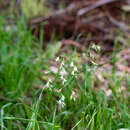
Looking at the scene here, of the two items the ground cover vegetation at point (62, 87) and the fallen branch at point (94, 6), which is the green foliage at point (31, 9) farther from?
the fallen branch at point (94, 6)

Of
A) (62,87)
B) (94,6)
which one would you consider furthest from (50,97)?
(94,6)

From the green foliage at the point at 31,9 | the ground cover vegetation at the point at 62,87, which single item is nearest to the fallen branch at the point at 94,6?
the ground cover vegetation at the point at 62,87

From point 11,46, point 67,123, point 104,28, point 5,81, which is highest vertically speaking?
point 104,28

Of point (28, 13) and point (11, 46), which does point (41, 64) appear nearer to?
point (11, 46)

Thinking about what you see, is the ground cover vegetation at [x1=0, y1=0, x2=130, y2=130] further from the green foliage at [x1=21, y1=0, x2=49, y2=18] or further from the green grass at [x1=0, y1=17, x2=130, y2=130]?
the green foliage at [x1=21, y1=0, x2=49, y2=18]

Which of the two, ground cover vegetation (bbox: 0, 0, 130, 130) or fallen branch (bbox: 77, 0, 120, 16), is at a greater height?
fallen branch (bbox: 77, 0, 120, 16)

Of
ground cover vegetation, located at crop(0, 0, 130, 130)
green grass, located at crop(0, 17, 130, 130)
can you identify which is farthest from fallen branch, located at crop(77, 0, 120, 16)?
green grass, located at crop(0, 17, 130, 130)

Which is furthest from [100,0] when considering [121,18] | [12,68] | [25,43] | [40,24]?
[12,68]

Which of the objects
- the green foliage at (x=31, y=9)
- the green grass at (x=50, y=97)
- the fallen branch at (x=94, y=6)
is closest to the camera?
the green grass at (x=50, y=97)

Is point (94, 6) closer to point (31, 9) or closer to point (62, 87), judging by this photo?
point (31, 9)
